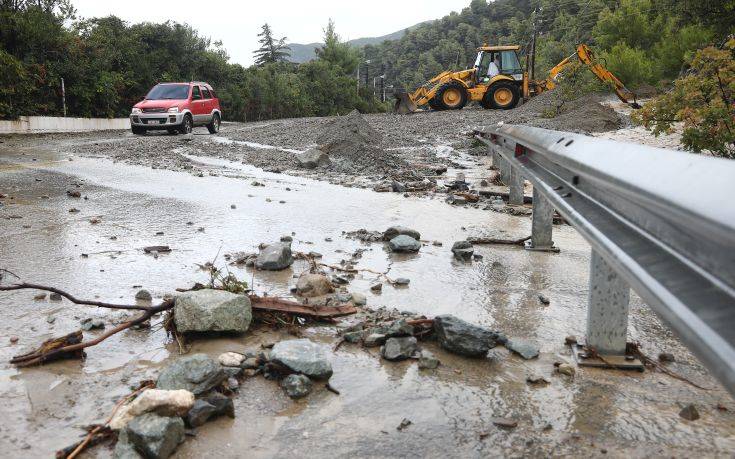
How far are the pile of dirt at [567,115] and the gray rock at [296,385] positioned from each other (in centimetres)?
1490

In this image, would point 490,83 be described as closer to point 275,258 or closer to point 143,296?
point 275,258

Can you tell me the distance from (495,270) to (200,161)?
30.3 ft

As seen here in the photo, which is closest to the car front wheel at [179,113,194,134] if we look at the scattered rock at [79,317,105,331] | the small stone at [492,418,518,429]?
the scattered rock at [79,317,105,331]

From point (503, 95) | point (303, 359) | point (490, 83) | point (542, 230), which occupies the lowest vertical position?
point (303, 359)

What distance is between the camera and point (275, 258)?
175 inches

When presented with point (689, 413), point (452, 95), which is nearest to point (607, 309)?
point (689, 413)

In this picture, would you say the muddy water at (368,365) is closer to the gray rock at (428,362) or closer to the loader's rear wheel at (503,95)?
the gray rock at (428,362)

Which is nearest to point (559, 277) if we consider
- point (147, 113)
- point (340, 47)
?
point (147, 113)

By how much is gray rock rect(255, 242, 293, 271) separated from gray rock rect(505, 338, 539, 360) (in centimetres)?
201

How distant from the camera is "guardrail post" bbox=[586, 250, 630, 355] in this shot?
2852 millimetres

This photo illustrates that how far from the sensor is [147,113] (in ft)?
65.4

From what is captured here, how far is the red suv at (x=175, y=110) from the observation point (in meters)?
19.9

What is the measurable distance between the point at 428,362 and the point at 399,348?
7.1 inches

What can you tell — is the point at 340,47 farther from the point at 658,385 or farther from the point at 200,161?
the point at 658,385
